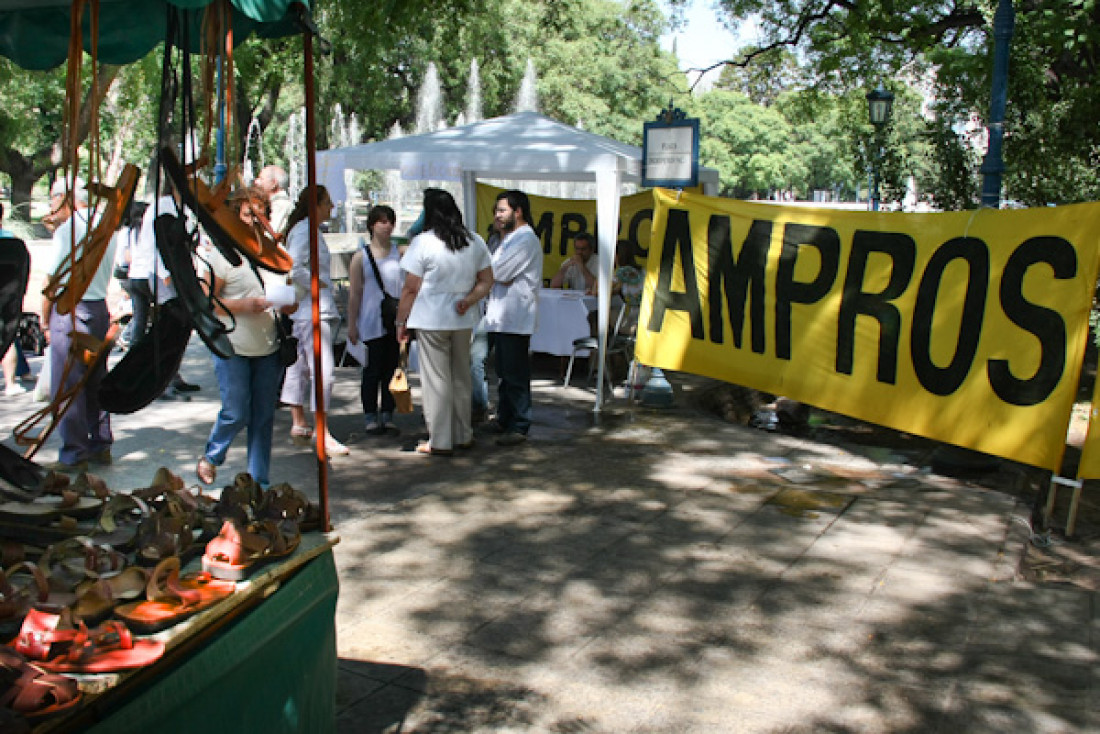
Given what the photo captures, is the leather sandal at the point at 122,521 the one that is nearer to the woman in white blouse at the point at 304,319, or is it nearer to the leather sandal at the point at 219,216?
the leather sandal at the point at 219,216

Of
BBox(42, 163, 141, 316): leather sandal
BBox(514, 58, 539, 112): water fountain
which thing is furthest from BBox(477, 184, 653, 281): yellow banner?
BBox(514, 58, 539, 112): water fountain

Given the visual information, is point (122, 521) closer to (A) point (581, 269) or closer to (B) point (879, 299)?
(B) point (879, 299)

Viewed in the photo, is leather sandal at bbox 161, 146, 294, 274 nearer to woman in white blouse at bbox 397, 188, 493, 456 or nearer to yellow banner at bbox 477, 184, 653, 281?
woman in white blouse at bbox 397, 188, 493, 456

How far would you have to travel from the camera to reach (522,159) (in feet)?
29.9

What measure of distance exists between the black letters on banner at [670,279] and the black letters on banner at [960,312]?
6.33 feet

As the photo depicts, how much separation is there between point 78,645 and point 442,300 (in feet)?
15.5

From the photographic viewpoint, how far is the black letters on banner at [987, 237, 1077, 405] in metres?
6.06

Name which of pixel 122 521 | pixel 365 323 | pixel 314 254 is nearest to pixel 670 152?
pixel 365 323

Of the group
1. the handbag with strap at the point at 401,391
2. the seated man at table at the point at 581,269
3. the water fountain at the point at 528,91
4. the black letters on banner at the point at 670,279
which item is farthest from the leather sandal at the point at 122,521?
the water fountain at the point at 528,91

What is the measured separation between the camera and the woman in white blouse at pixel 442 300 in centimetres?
695

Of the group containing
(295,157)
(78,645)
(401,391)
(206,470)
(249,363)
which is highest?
(295,157)

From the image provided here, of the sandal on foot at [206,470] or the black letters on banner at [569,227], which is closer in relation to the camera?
the sandal on foot at [206,470]

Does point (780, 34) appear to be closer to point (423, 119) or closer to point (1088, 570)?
point (1088, 570)

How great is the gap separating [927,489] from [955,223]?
174 centimetres
